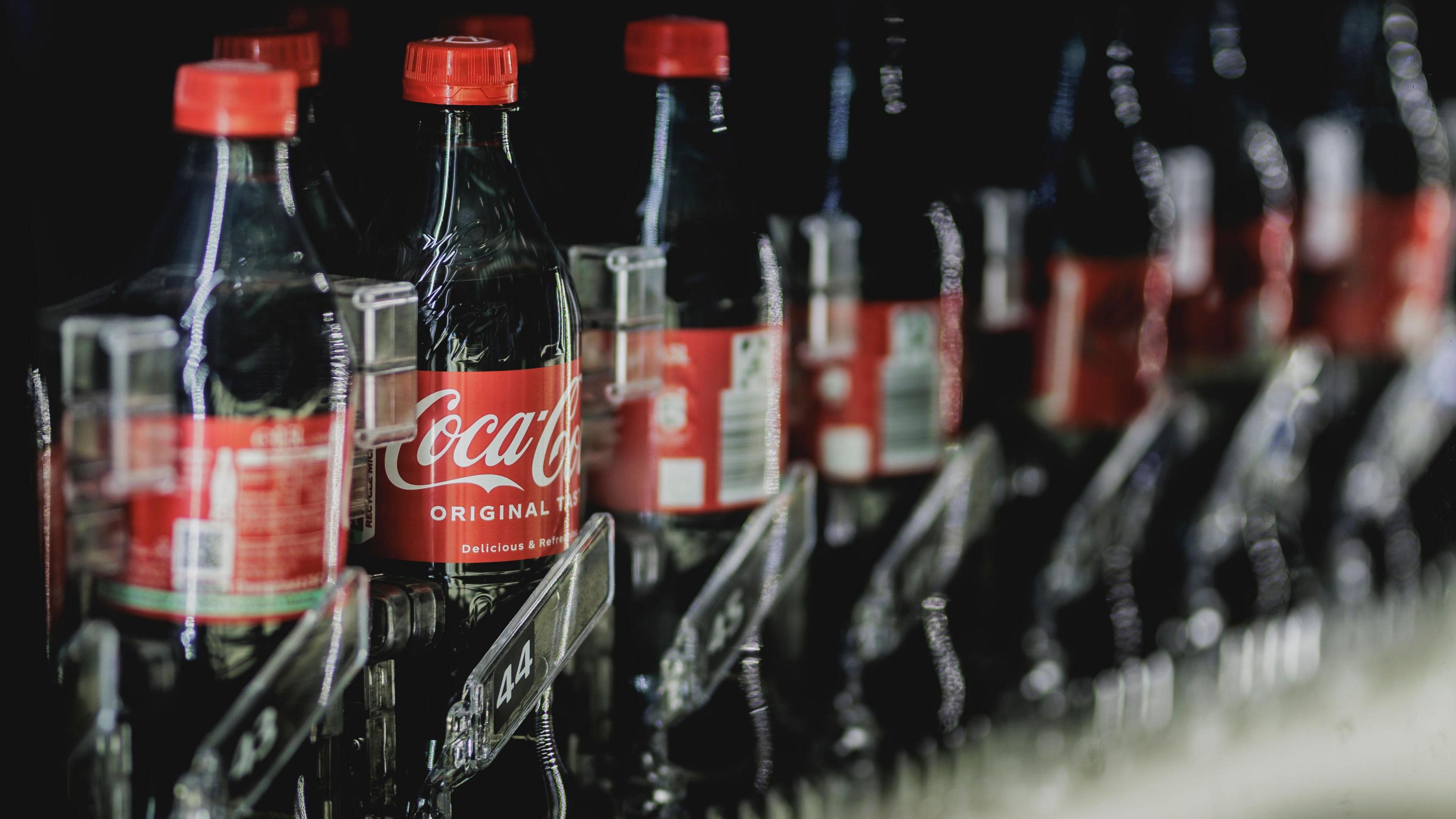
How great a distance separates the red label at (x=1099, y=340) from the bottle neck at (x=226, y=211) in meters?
0.95

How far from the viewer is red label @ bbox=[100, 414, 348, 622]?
2.97 ft

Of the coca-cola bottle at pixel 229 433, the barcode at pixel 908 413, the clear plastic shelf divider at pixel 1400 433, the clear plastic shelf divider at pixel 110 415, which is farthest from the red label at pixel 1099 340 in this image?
the clear plastic shelf divider at pixel 110 415

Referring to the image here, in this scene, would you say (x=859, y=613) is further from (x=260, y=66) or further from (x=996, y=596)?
(x=260, y=66)

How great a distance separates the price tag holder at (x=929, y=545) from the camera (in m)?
1.43

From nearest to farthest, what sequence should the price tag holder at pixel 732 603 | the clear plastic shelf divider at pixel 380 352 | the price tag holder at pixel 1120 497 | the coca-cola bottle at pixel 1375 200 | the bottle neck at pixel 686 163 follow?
the clear plastic shelf divider at pixel 380 352 → the price tag holder at pixel 732 603 → the bottle neck at pixel 686 163 → the price tag holder at pixel 1120 497 → the coca-cola bottle at pixel 1375 200

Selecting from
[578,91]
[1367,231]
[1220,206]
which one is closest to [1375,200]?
[1367,231]

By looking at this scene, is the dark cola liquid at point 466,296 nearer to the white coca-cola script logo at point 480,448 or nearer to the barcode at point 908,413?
the white coca-cola script logo at point 480,448

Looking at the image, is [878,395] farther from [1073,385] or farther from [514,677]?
[514,677]

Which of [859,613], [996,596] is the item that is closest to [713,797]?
[859,613]

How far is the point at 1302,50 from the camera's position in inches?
87.0

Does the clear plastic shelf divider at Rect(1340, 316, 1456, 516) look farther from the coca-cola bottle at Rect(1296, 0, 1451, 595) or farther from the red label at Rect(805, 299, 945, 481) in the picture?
the red label at Rect(805, 299, 945, 481)

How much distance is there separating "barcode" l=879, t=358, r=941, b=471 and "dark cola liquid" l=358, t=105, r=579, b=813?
0.43 m

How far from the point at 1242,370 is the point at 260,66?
135 centimetres

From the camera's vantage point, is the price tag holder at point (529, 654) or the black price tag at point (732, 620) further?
the black price tag at point (732, 620)
